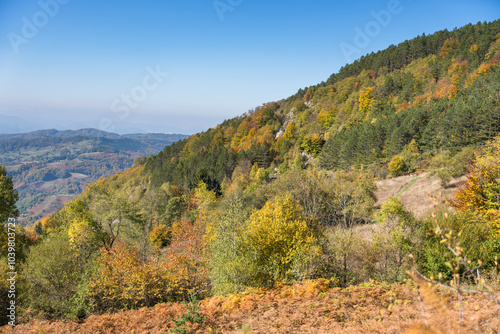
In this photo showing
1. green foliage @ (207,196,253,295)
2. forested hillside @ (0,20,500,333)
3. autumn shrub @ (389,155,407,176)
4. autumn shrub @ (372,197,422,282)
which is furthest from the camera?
autumn shrub @ (389,155,407,176)

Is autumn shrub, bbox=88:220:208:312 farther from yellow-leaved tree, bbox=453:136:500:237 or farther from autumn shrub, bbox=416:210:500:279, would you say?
yellow-leaved tree, bbox=453:136:500:237

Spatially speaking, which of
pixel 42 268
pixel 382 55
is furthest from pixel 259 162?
pixel 382 55

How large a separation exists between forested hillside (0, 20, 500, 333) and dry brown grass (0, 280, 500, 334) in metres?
0.56

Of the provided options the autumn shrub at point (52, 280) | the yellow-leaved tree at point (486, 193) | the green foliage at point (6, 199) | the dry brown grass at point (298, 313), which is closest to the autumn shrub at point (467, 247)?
the yellow-leaved tree at point (486, 193)

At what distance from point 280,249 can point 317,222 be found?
18.4 metres

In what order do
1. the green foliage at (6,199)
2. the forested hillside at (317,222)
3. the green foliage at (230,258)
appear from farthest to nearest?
the green foliage at (6,199), the forested hillside at (317,222), the green foliage at (230,258)

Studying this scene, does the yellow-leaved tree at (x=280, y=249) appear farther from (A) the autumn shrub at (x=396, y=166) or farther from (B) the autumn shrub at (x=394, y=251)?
(A) the autumn shrub at (x=396, y=166)

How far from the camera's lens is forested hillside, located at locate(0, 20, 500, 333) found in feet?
Answer: 56.4

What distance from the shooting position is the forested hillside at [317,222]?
56.4 feet

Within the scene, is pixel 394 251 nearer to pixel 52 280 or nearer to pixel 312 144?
pixel 52 280

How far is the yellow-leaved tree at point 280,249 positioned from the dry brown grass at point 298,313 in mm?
2518

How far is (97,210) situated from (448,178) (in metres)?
50.7

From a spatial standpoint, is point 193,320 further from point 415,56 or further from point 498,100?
point 415,56

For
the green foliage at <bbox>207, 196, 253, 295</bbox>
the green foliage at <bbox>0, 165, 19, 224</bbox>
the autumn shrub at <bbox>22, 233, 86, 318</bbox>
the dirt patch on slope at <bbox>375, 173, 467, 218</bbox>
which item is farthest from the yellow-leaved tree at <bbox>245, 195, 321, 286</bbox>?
the green foliage at <bbox>0, 165, 19, 224</bbox>
